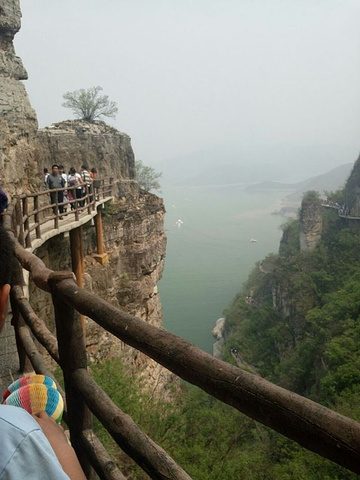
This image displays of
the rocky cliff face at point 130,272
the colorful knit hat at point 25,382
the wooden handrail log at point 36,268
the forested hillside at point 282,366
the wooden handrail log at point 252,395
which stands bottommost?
the forested hillside at point 282,366

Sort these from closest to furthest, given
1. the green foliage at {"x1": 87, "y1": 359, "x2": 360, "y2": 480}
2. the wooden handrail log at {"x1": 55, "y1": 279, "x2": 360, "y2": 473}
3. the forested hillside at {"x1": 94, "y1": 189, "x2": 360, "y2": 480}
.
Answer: the wooden handrail log at {"x1": 55, "y1": 279, "x2": 360, "y2": 473}
the green foliage at {"x1": 87, "y1": 359, "x2": 360, "y2": 480}
the forested hillside at {"x1": 94, "y1": 189, "x2": 360, "y2": 480}

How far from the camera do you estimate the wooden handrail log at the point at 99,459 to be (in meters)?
1.61

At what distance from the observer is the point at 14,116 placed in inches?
352

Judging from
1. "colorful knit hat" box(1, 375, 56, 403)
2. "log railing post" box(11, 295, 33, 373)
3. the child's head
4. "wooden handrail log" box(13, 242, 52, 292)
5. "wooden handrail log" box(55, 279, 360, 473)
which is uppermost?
the child's head

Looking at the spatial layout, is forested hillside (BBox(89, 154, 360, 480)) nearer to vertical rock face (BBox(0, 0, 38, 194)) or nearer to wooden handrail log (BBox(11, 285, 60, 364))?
wooden handrail log (BBox(11, 285, 60, 364))

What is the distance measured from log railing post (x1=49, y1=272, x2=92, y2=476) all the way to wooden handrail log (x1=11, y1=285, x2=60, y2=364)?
0.81ft

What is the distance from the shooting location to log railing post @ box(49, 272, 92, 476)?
69.6 inches

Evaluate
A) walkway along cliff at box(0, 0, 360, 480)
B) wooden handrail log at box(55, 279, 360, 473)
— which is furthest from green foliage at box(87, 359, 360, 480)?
wooden handrail log at box(55, 279, 360, 473)

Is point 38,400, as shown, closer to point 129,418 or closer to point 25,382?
point 25,382

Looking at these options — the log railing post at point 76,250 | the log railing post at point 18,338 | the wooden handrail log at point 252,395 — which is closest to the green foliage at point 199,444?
the log railing post at point 76,250

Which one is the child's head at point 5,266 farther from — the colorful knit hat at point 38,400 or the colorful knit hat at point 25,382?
the colorful knit hat at point 25,382

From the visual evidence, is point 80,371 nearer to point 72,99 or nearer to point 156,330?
point 156,330

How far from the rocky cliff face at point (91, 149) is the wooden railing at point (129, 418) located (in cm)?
1650

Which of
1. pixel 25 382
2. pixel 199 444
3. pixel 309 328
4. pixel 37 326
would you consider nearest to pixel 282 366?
pixel 309 328
